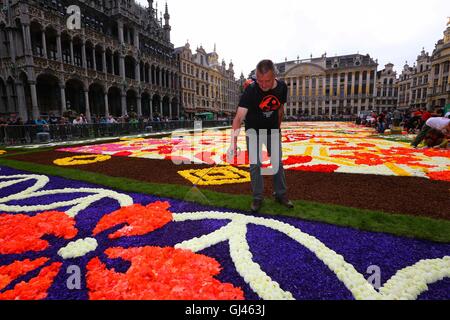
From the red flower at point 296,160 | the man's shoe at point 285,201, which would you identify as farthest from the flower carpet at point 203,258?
the red flower at point 296,160

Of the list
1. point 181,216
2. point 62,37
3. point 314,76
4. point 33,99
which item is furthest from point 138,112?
point 314,76

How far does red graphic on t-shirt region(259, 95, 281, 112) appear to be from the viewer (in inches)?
114

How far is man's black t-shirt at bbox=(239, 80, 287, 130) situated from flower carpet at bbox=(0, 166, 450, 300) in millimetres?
1099

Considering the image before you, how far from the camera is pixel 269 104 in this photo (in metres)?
2.91

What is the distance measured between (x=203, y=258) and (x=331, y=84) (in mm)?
83612

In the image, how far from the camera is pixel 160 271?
6.06 feet

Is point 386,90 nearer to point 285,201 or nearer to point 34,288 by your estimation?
point 285,201

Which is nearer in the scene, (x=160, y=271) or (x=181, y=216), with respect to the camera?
(x=160, y=271)

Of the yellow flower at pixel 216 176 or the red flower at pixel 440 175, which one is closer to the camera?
the red flower at pixel 440 175

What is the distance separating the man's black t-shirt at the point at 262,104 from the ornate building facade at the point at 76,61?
22719 millimetres

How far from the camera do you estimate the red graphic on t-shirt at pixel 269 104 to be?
2893 millimetres

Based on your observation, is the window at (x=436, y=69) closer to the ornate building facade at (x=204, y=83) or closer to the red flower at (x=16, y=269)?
the ornate building facade at (x=204, y=83)

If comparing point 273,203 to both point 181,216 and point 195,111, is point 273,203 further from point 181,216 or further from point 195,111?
point 195,111
